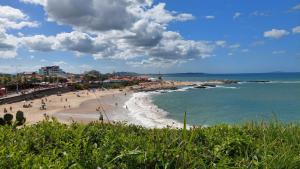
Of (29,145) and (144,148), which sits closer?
(144,148)

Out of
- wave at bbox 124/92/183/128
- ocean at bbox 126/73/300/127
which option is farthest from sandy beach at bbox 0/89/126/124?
ocean at bbox 126/73/300/127

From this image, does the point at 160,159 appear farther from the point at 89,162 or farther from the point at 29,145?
the point at 29,145

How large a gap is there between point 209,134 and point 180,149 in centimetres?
165

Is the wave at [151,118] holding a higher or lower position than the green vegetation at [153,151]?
lower

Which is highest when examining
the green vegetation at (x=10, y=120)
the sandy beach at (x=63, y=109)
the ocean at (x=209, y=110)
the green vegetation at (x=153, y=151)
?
the green vegetation at (x=153, y=151)

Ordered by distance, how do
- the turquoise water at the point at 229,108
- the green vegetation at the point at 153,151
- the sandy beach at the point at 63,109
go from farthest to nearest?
the sandy beach at the point at 63,109 → the turquoise water at the point at 229,108 → the green vegetation at the point at 153,151

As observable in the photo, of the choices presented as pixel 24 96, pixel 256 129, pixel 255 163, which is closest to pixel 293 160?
pixel 255 163

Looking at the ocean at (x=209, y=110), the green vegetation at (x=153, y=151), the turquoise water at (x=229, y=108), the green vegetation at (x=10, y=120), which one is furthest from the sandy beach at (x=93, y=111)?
the green vegetation at (x=153, y=151)

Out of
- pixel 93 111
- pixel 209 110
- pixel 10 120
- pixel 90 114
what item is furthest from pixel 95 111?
pixel 10 120

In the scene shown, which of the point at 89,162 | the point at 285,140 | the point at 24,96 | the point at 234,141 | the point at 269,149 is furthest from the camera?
the point at 24,96

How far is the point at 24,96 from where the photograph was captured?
261 ft

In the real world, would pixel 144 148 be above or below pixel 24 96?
above

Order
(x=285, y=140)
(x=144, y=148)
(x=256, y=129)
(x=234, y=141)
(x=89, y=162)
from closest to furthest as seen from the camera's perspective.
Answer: (x=89, y=162) → (x=144, y=148) → (x=234, y=141) → (x=285, y=140) → (x=256, y=129)

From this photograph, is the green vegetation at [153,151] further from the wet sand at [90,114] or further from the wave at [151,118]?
the wet sand at [90,114]
